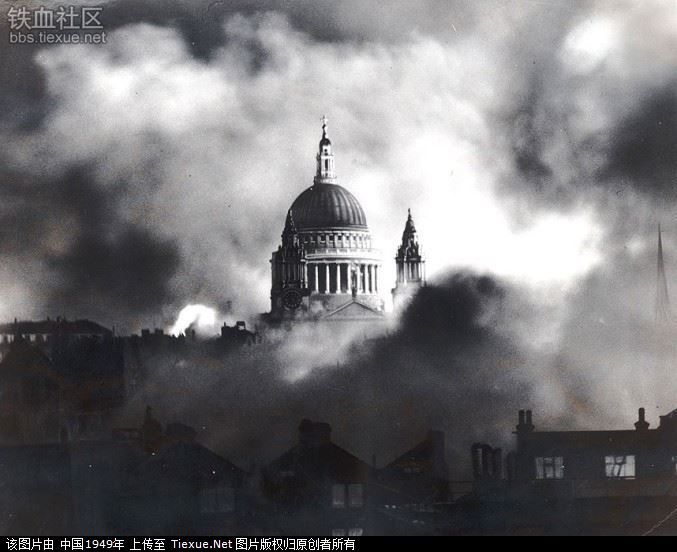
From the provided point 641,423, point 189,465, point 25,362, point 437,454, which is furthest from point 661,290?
point 25,362

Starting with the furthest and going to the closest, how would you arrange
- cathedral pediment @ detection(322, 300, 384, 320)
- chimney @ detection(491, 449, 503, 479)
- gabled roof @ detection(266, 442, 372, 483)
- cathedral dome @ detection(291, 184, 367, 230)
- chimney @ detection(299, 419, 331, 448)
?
1. cathedral pediment @ detection(322, 300, 384, 320)
2. cathedral dome @ detection(291, 184, 367, 230)
3. chimney @ detection(491, 449, 503, 479)
4. chimney @ detection(299, 419, 331, 448)
5. gabled roof @ detection(266, 442, 372, 483)

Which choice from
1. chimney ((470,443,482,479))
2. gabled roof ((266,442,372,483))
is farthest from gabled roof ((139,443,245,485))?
chimney ((470,443,482,479))

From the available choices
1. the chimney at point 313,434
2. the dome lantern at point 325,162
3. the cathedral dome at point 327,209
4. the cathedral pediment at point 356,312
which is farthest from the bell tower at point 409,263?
the chimney at point 313,434

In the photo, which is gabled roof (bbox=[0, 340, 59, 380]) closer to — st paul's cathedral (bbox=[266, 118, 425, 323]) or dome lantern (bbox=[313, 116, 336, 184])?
st paul's cathedral (bbox=[266, 118, 425, 323])

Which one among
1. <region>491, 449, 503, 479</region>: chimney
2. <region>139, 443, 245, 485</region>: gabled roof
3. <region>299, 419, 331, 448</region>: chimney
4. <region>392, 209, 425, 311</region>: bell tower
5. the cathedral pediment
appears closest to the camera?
<region>139, 443, 245, 485</region>: gabled roof

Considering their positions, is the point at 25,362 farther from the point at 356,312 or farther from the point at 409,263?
the point at 409,263

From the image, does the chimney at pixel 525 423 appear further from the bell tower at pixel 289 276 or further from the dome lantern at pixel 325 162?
the dome lantern at pixel 325 162
